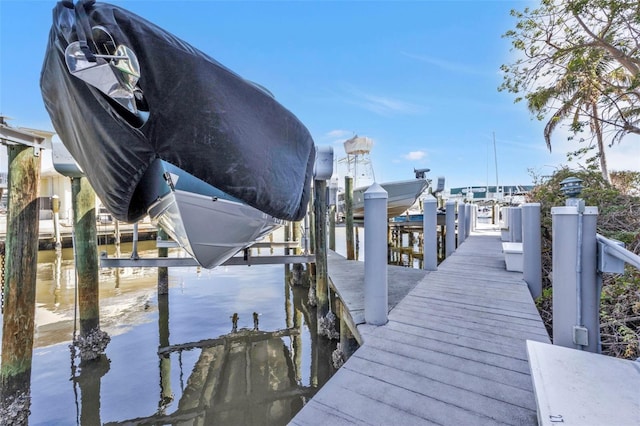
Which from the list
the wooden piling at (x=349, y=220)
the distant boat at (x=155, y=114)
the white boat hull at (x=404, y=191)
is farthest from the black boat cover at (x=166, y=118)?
the white boat hull at (x=404, y=191)

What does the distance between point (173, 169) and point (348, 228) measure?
6.26 metres

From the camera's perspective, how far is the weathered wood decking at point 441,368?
1854mm

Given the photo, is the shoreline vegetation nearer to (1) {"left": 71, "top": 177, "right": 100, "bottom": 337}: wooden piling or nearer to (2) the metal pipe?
(2) the metal pipe

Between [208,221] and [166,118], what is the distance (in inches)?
68.6

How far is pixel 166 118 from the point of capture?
2.08 meters

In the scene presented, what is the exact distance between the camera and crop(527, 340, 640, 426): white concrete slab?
3.90ft

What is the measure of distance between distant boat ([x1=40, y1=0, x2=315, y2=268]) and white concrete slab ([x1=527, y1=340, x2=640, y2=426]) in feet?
6.62

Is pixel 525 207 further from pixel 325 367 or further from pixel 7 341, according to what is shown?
pixel 7 341

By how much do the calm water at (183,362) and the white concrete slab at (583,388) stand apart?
3344 millimetres

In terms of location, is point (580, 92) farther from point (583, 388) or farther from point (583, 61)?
point (583, 388)

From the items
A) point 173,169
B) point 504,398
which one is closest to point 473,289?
point 504,398

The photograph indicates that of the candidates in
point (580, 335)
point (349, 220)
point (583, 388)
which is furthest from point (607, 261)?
A: point (349, 220)

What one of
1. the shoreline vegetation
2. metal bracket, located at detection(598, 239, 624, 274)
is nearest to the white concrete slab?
metal bracket, located at detection(598, 239, 624, 274)

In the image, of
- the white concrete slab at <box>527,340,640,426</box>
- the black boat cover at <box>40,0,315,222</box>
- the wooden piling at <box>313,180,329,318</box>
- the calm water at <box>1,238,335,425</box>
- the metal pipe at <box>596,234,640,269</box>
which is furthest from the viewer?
the wooden piling at <box>313,180,329,318</box>
